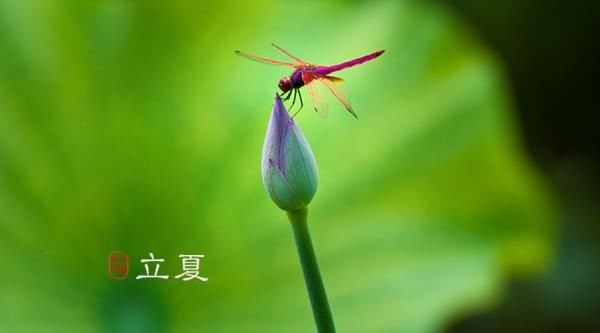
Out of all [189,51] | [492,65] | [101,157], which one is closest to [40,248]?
[101,157]

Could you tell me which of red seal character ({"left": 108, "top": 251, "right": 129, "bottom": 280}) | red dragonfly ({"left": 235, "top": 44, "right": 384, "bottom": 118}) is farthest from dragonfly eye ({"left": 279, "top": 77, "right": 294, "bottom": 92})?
red seal character ({"left": 108, "top": 251, "right": 129, "bottom": 280})

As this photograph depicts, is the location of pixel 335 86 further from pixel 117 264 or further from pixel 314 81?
pixel 117 264

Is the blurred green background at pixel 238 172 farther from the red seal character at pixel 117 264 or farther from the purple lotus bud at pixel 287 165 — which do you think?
the purple lotus bud at pixel 287 165

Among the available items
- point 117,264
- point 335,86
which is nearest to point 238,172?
point 117,264

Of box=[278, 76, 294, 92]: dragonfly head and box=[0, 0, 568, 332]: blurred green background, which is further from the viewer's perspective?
box=[0, 0, 568, 332]: blurred green background

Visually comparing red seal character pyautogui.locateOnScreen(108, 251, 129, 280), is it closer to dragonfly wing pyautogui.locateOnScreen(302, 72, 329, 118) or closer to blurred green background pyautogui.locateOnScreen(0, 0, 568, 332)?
blurred green background pyautogui.locateOnScreen(0, 0, 568, 332)

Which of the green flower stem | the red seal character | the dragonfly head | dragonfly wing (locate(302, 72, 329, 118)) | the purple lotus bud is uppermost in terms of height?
the red seal character
